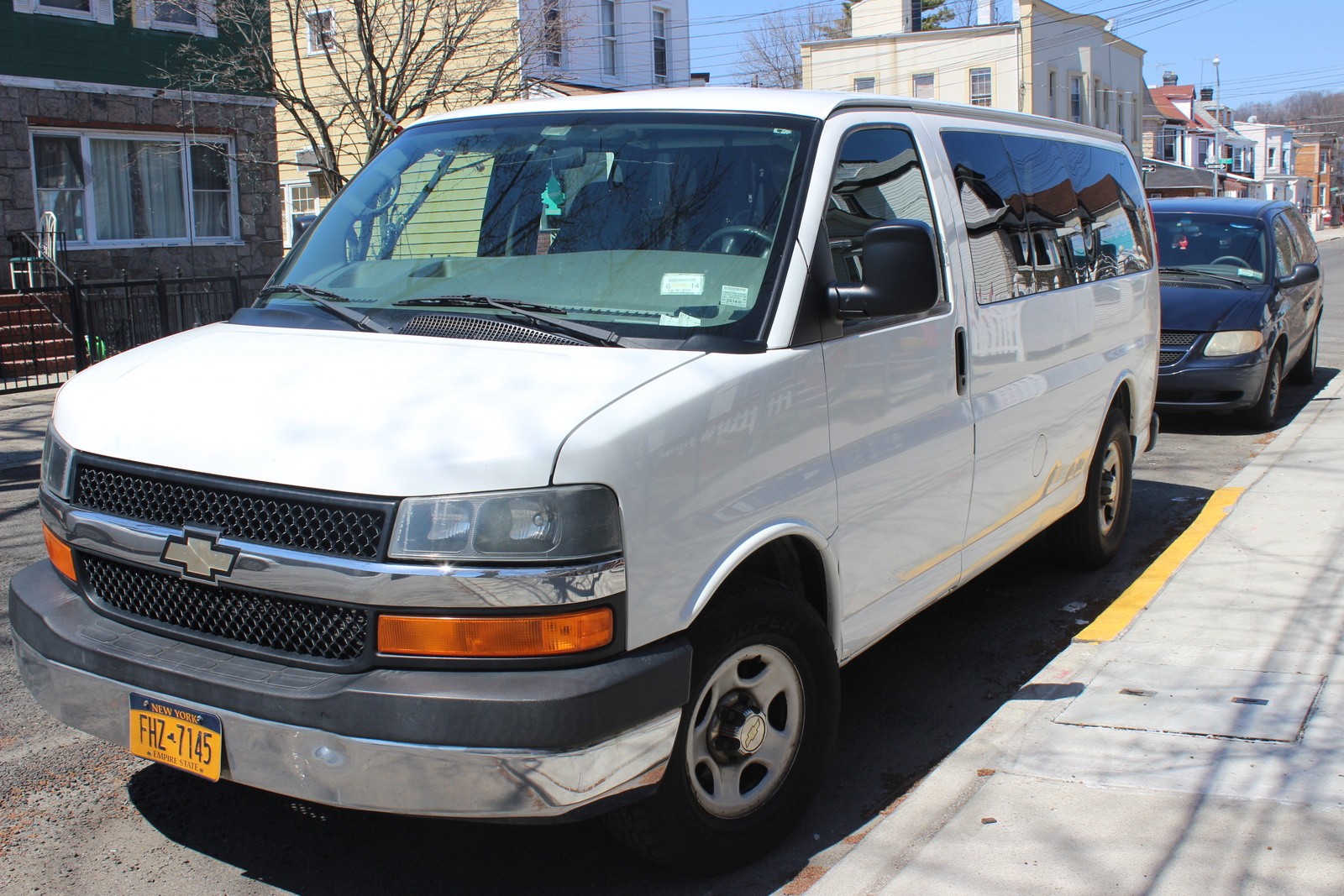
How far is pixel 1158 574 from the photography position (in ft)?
20.5

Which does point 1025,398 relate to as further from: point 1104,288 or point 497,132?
point 497,132

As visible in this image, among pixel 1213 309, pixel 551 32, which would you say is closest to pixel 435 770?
pixel 1213 309

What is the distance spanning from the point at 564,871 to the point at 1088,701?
2.08 meters

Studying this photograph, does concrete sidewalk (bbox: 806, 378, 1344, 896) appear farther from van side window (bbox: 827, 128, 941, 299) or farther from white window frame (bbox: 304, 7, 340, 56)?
white window frame (bbox: 304, 7, 340, 56)

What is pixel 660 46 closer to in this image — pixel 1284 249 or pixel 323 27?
pixel 323 27

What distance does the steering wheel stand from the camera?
3641 mm

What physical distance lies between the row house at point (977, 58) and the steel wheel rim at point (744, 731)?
121 feet

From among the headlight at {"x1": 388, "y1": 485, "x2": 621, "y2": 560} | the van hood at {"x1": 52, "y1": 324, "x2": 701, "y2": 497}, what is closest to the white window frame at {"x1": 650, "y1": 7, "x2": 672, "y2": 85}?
the van hood at {"x1": 52, "y1": 324, "x2": 701, "y2": 497}

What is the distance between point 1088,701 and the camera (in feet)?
14.9

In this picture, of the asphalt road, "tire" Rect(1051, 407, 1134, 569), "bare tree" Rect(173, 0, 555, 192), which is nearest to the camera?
the asphalt road

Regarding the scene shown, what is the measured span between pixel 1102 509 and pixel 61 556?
4.89 metres

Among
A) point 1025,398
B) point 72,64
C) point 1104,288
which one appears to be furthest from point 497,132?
point 72,64

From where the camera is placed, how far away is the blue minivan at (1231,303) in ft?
33.6

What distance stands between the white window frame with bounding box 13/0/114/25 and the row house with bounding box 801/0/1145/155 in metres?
24.7
